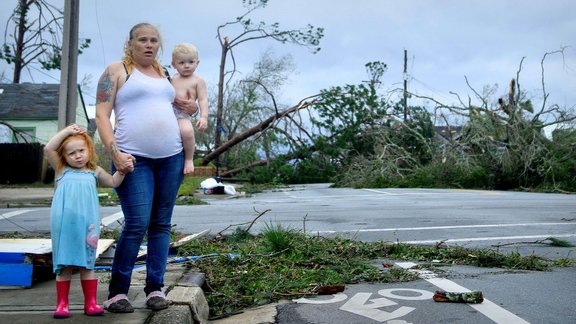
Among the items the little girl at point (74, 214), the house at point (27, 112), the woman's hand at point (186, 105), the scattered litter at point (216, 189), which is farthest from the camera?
the house at point (27, 112)

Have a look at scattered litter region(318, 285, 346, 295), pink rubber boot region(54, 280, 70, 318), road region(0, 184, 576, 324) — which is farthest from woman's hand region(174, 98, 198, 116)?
scattered litter region(318, 285, 346, 295)

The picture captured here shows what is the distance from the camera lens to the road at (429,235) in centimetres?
422

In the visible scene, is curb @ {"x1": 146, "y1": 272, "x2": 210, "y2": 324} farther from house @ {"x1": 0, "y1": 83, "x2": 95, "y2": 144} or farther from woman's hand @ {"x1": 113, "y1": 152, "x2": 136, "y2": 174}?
house @ {"x1": 0, "y1": 83, "x2": 95, "y2": 144}

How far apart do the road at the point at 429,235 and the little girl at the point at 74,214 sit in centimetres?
122

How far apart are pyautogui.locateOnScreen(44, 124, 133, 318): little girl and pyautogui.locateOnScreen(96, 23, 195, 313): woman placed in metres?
0.15

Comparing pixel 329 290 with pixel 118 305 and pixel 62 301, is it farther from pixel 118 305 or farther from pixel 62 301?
pixel 62 301

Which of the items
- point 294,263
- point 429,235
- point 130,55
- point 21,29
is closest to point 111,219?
point 429,235

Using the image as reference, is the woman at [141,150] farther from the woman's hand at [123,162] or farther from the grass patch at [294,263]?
the grass patch at [294,263]

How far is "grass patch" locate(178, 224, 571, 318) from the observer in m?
4.77

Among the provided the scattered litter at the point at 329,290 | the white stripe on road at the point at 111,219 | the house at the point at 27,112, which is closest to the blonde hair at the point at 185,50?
the scattered litter at the point at 329,290

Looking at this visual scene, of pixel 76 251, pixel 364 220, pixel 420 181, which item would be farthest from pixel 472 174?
pixel 76 251

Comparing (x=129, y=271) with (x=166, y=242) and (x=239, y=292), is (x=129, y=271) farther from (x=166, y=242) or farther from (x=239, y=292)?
(x=239, y=292)

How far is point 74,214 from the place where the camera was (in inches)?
147

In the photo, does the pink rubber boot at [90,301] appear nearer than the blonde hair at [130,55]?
Yes
